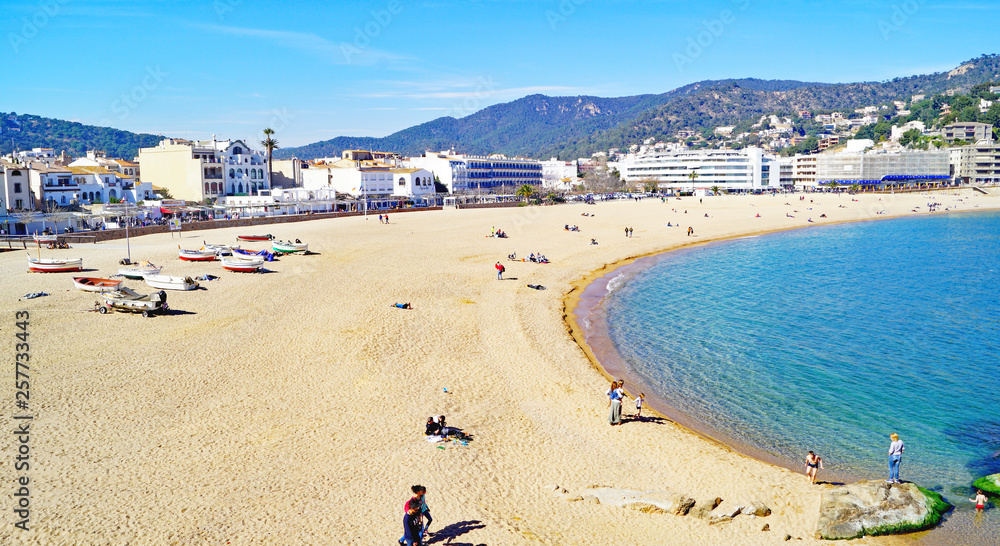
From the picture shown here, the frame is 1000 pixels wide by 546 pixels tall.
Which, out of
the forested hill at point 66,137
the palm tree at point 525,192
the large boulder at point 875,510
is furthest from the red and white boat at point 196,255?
the forested hill at point 66,137

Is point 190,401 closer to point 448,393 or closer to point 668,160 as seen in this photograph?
point 448,393

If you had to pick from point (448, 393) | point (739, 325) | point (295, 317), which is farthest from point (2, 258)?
point (739, 325)

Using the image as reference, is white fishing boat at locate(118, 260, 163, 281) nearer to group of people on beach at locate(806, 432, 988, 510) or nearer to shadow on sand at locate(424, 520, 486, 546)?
shadow on sand at locate(424, 520, 486, 546)

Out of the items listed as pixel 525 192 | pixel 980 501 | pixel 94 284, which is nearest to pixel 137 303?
pixel 94 284

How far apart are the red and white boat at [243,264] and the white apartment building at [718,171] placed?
112 meters

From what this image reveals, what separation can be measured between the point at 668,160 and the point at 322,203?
9049cm

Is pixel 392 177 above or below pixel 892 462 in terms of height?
above

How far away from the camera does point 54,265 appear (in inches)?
1198

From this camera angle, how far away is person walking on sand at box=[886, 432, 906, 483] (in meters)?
11.9

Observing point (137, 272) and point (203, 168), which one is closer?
point (137, 272)

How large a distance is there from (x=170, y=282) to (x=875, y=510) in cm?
2587

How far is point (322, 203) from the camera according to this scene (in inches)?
2692

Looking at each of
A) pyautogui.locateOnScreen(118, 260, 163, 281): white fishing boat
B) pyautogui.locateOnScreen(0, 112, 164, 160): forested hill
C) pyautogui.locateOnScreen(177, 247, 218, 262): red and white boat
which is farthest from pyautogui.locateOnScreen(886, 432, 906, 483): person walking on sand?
pyautogui.locateOnScreen(0, 112, 164, 160): forested hill

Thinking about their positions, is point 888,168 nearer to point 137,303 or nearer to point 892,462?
point 892,462
